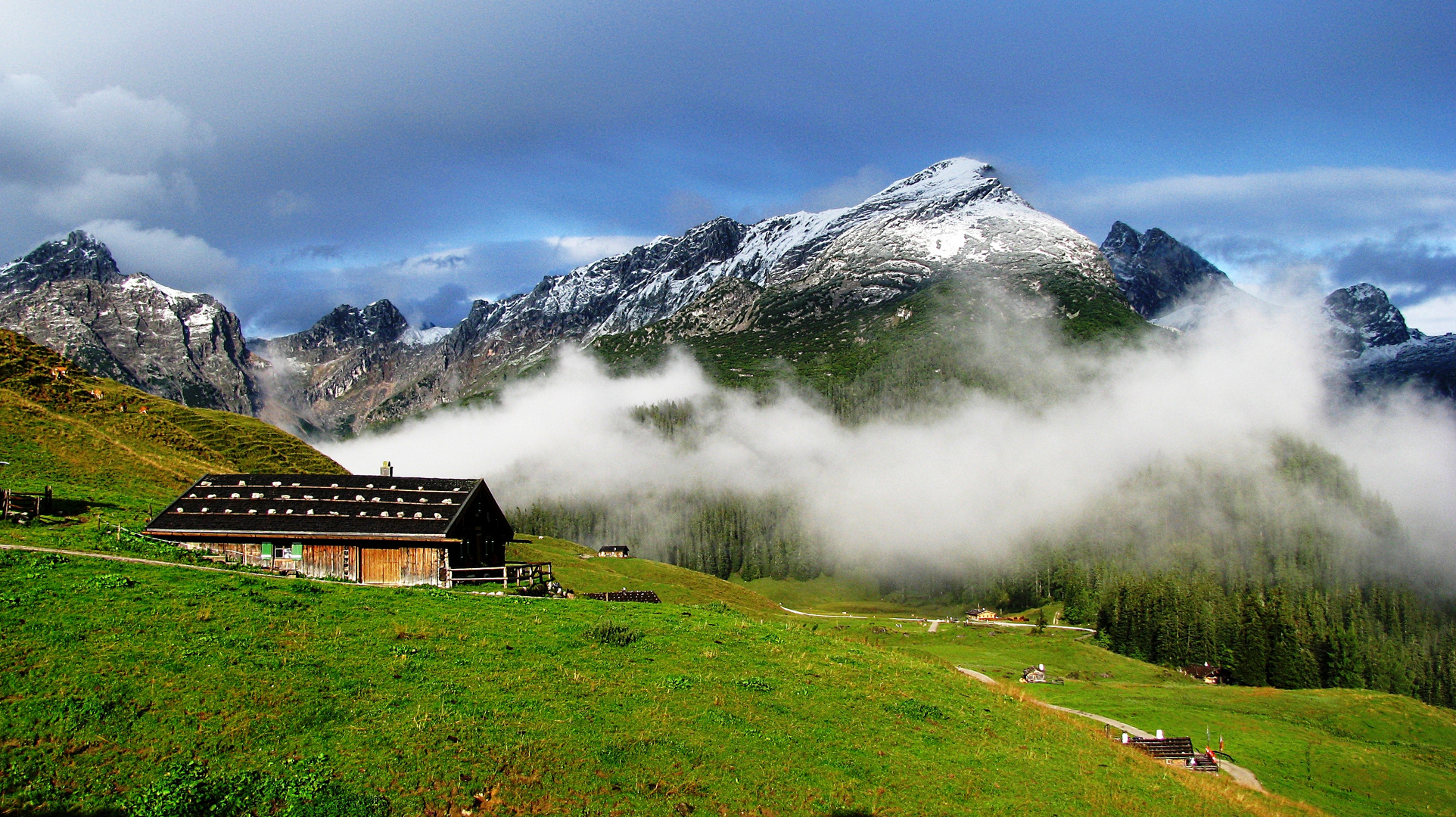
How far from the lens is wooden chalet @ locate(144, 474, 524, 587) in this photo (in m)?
49.2

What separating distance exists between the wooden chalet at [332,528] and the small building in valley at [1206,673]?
141 meters

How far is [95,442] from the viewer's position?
6469 cm

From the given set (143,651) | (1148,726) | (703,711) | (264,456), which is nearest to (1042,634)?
(1148,726)

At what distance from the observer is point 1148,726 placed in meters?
67.9

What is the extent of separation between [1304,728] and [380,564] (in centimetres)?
9312

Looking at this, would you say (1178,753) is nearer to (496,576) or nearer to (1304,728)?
(496,576)

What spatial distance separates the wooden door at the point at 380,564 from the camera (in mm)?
50688

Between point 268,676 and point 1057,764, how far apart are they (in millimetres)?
27156

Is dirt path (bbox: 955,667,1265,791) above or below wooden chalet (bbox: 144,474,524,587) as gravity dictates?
below

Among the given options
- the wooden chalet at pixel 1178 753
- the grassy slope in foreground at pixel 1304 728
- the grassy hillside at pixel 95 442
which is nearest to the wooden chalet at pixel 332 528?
the grassy hillside at pixel 95 442

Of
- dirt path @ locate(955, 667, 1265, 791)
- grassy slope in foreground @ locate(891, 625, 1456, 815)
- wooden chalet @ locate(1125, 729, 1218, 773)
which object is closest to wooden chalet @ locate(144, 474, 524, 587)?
dirt path @ locate(955, 667, 1265, 791)

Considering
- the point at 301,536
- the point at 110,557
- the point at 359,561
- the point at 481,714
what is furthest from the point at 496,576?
the point at 481,714

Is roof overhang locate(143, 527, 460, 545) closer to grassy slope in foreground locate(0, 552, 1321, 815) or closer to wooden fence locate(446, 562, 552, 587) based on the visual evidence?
wooden fence locate(446, 562, 552, 587)

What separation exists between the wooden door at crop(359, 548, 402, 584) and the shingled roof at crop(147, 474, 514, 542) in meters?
1.24
